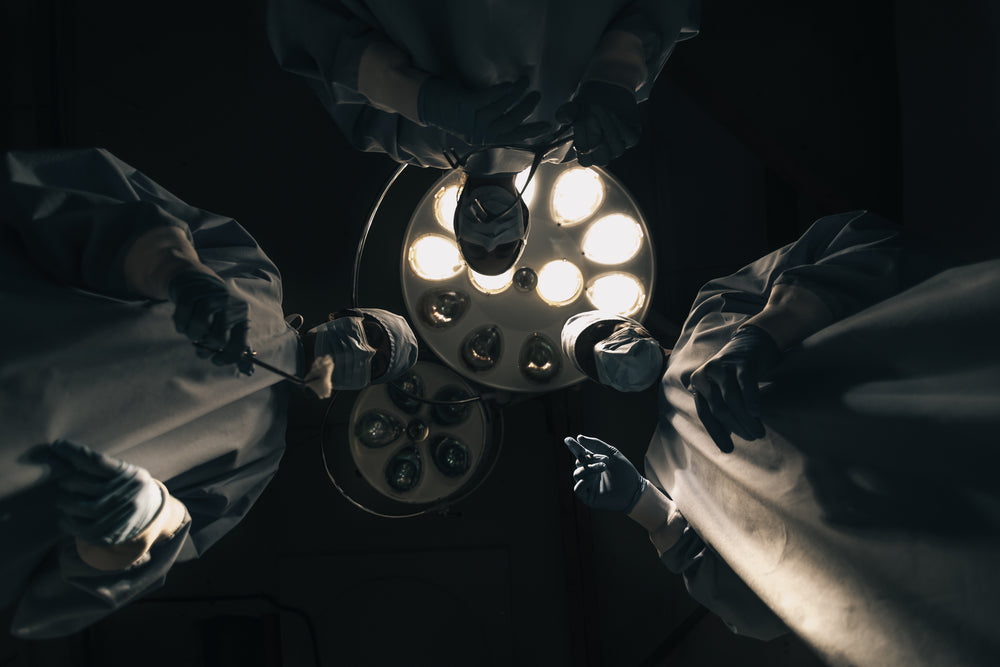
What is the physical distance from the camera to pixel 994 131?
2148 mm

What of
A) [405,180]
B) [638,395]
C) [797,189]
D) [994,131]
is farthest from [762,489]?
[405,180]

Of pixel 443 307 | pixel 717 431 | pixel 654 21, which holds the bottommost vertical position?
pixel 717 431

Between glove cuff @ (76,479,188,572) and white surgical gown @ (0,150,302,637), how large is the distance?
0.04 m

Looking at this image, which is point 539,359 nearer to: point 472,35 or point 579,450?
point 579,450

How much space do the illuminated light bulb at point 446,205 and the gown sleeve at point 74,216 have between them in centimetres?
108

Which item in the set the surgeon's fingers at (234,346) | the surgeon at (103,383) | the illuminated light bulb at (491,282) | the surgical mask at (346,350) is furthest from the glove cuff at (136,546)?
the illuminated light bulb at (491,282)

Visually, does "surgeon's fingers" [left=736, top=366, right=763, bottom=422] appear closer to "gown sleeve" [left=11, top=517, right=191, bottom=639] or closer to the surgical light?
the surgical light

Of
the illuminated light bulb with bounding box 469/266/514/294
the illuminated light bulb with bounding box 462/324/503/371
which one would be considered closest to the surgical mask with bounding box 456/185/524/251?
the illuminated light bulb with bounding box 469/266/514/294

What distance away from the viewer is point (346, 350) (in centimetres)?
180

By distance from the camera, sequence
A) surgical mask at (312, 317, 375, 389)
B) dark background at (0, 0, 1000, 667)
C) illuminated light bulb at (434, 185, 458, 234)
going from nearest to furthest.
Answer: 1. surgical mask at (312, 317, 375, 389)
2. illuminated light bulb at (434, 185, 458, 234)
3. dark background at (0, 0, 1000, 667)

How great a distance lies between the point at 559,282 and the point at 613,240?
0.97 feet

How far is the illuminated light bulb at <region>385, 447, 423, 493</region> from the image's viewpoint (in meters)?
2.39

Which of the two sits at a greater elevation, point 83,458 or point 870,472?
point 83,458

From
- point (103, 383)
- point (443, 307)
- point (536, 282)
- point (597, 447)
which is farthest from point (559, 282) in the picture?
point (103, 383)
